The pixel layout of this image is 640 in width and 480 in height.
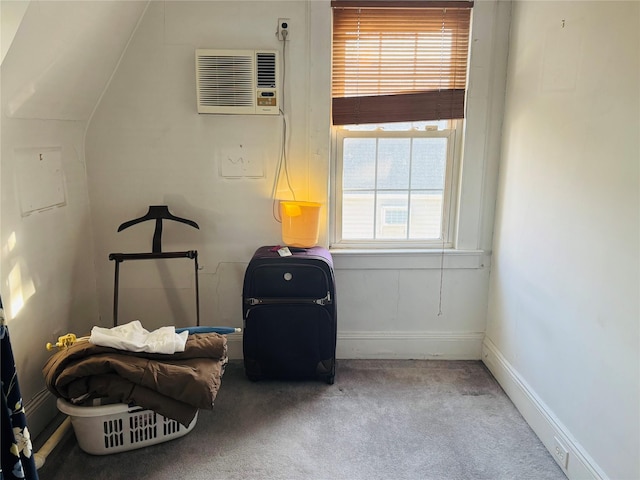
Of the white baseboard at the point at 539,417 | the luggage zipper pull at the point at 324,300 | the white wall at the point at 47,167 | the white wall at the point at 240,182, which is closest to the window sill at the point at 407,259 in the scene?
the white wall at the point at 240,182

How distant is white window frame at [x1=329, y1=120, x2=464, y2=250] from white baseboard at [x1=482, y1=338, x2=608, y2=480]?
728 mm

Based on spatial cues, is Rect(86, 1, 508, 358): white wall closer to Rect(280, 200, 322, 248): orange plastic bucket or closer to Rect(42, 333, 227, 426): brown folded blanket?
Rect(280, 200, 322, 248): orange plastic bucket

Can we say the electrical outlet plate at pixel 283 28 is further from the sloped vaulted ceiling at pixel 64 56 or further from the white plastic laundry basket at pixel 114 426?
the white plastic laundry basket at pixel 114 426

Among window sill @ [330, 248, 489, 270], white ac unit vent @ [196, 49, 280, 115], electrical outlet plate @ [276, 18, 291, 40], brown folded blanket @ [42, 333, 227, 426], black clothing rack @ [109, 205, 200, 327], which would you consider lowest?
brown folded blanket @ [42, 333, 227, 426]

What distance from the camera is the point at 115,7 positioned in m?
2.29

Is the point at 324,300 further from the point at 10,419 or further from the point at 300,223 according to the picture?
the point at 10,419

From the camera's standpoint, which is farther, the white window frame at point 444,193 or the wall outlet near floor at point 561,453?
the white window frame at point 444,193

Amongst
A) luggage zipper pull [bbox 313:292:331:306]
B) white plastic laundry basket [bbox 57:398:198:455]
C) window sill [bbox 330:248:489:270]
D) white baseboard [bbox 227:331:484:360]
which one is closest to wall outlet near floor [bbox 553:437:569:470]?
white baseboard [bbox 227:331:484:360]

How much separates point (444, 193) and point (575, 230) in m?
1.01

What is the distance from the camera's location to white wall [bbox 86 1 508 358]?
2.66 m

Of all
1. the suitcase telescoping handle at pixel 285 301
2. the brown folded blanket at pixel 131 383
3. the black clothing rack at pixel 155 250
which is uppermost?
the black clothing rack at pixel 155 250

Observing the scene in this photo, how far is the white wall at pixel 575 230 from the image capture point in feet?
5.60

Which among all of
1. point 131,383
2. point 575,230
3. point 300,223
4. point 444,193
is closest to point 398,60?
point 444,193

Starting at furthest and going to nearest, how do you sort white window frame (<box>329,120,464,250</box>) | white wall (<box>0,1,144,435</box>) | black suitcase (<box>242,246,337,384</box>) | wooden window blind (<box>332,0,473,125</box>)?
white window frame (<box>329,120,464,250</box>)
wooden window blind (<box>332,0,473,125</box>)
black suitcase (<box>242,246,337,384</box>)
white wall (<box>0,1,144,435</box>)
